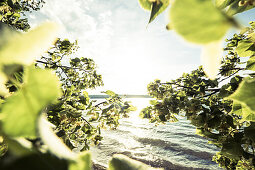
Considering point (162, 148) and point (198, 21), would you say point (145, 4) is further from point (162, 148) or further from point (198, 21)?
point (162, 148)

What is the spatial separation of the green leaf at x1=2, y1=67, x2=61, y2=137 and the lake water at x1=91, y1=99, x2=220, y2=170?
1247 centimetres

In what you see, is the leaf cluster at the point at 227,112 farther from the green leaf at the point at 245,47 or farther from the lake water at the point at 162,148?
the lake water at the point at 162,148

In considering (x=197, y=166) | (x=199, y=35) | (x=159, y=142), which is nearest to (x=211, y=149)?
(x=197, y=166)

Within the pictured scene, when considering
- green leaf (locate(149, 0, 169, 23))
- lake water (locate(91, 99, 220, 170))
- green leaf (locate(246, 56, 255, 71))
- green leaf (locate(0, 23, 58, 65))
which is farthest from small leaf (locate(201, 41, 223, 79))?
lake water (locate(91, 99, 220, 170))

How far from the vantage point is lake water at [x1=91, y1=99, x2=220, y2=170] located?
505 inches

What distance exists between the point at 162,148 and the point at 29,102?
57.5 feet

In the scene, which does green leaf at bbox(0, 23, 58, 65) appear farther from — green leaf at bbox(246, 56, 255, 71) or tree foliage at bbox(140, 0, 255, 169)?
green leaf at bbox(246, 56, 255, 71)

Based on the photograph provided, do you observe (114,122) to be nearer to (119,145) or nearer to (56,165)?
(56,165)

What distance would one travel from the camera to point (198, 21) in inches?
8.2

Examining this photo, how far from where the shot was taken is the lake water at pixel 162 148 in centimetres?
1282

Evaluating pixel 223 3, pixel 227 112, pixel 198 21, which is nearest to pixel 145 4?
pixel 223 3

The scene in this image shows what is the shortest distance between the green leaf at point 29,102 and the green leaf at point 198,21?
0.66 feet

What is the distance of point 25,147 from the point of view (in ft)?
0.72

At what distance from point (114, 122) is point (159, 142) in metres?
16.7
